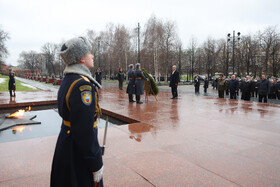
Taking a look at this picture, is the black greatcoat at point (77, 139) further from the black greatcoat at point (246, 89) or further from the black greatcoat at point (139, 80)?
the black greatcoat at point (246, 89)

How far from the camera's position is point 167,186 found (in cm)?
276

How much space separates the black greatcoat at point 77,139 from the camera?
1.55m

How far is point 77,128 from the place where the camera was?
154 centimetres

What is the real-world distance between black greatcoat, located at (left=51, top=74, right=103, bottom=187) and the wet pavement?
1.27 meters

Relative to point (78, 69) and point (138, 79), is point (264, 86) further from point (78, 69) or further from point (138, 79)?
point (78, 69)

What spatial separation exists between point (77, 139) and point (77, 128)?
85mm

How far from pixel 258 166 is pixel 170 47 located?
1244 inches

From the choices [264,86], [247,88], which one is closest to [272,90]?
[247,88]

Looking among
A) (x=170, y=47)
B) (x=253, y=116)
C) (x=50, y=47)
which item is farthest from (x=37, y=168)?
(x=50, y=47)

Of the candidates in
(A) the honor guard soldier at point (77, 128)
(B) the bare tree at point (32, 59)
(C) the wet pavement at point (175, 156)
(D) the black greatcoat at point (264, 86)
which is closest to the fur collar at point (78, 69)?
(A) the honor guard soldier at point (77, 128)

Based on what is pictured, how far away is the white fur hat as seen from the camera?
5.67 ft

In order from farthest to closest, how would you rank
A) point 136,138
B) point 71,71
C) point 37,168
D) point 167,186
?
point 136,138, point 37,168, point 167,186, point 71,71

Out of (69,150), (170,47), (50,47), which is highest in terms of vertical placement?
(50,47)

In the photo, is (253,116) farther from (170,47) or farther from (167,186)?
(170,47)
